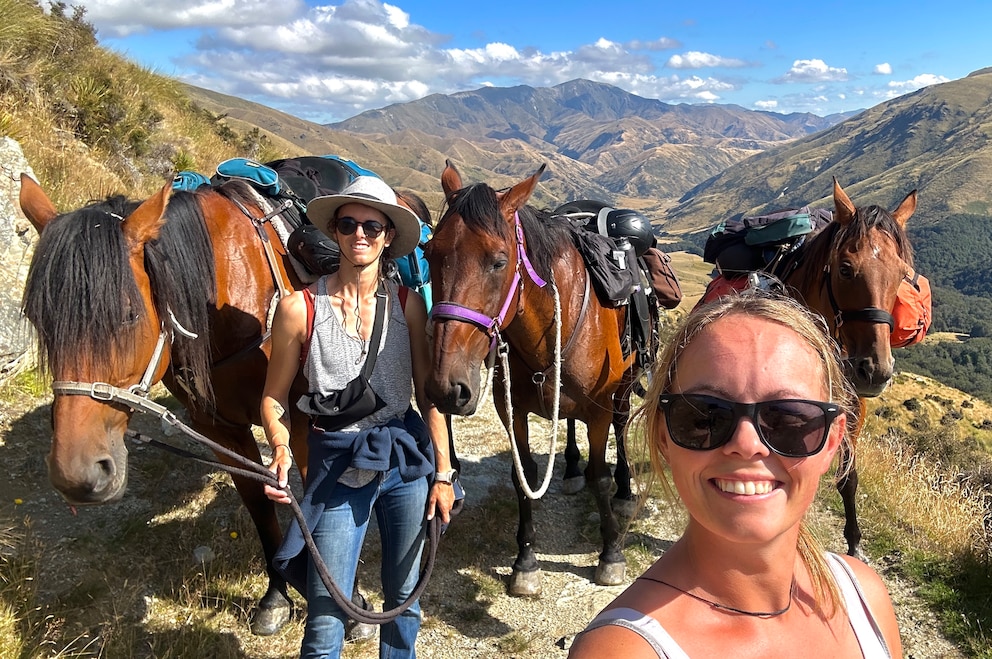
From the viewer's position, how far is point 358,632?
3.46 meters

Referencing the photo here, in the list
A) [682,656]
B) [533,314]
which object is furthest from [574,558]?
[682,656]

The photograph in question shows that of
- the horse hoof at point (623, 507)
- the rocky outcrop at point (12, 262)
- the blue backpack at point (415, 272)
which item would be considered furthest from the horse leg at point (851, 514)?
the rocky outcrop at point (12, 262)

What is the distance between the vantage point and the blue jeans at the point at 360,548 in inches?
89.6

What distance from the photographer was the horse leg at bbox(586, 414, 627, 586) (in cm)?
405

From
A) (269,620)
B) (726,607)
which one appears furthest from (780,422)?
(269,620)

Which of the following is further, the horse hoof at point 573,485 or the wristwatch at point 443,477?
the horse hoof at point 573,485

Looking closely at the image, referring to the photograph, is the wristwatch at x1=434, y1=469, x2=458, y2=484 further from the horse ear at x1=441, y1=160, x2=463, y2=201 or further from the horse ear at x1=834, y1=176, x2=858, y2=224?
the horse ear at x1=834, y1=176, x2=858, y2=224

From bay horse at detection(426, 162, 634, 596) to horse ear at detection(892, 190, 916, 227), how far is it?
1983 mm

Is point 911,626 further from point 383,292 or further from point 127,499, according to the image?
point 127,499

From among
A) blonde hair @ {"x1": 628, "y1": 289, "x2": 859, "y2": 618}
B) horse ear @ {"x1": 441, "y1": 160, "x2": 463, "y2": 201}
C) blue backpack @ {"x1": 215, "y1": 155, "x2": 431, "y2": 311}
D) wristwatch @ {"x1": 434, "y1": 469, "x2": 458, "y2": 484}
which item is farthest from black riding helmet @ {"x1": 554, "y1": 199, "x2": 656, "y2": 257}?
blonde hair @ {"x1": 628, "y1": 289, "x2": 859, "y2": 618}

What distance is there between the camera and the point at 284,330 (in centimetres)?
229

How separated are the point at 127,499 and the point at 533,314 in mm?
3567

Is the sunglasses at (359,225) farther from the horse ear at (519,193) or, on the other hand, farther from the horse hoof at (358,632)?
the horse hoof at (358,632)

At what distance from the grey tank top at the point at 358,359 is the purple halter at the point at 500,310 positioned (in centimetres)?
27
